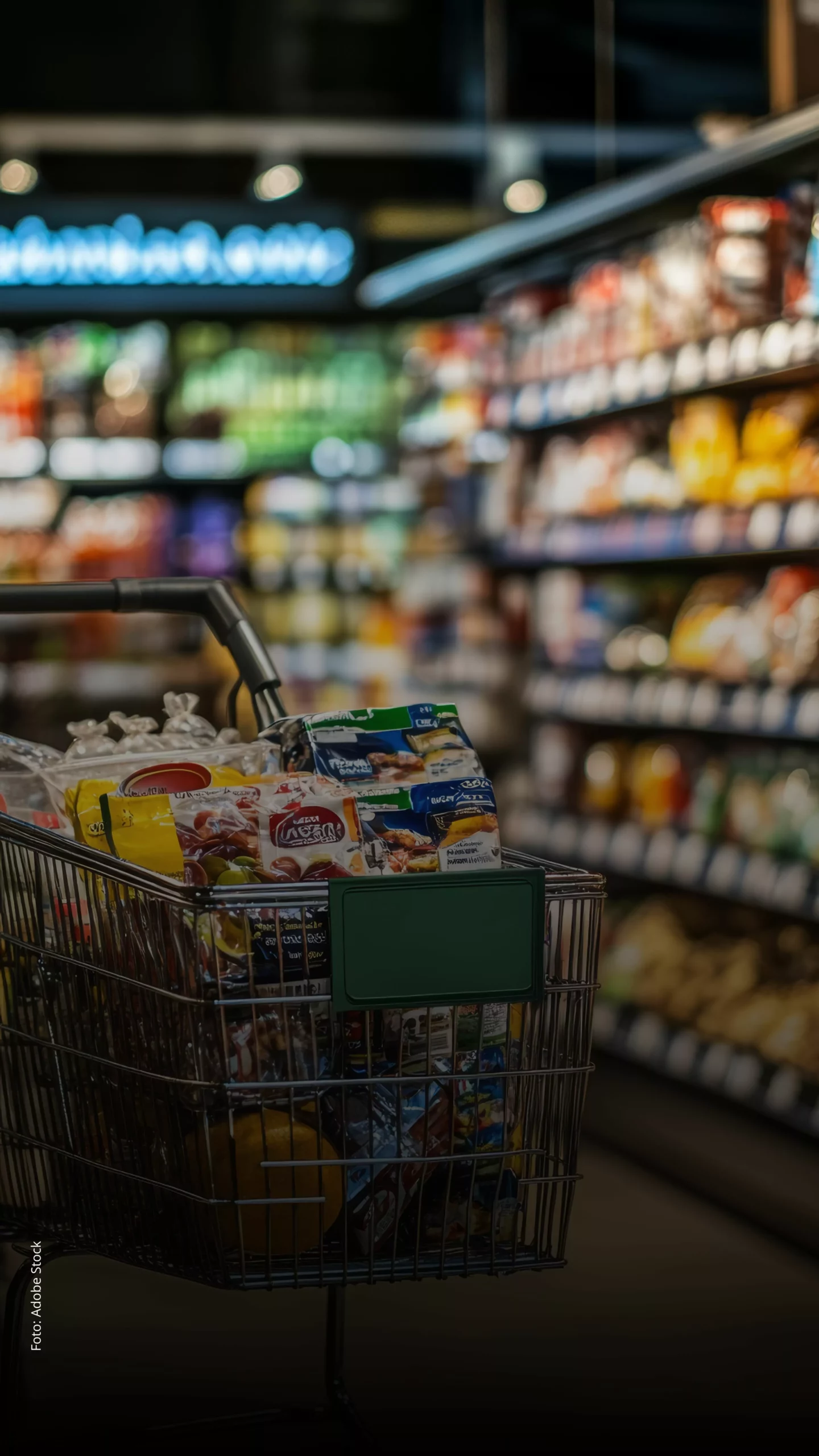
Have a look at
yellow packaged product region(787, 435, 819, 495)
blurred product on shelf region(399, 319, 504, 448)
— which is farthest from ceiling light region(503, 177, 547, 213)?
yellow packaged product region(787, 435, 819, 495)

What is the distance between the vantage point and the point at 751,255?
4.05m

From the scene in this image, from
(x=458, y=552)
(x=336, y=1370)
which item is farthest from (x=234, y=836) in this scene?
(x=458, y=552)

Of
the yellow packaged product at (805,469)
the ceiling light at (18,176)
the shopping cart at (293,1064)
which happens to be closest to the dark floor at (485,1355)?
the shopping cart at (293,1064)

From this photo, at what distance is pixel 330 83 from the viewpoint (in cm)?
801

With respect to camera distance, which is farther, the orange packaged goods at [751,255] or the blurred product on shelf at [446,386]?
the blurred product on shelf at [446,386]

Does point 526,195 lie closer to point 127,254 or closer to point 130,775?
point 127,254

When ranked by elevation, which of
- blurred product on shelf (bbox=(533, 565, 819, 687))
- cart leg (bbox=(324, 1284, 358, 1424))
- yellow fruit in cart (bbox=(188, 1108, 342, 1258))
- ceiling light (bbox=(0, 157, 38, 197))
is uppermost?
ceiling light (bbox=(0, 157, 38, 197))

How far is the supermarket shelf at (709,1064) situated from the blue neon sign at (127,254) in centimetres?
324

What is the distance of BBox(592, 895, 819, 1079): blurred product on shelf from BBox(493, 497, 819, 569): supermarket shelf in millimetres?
962

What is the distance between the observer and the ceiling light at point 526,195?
7242 mm

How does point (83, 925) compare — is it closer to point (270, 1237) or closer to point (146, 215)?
point (270, 1237)

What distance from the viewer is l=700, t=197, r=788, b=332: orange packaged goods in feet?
13.2

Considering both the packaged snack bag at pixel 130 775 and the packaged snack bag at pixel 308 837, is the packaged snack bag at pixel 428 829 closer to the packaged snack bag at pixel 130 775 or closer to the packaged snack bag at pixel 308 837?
the packaged snack bag at pixel 308 837

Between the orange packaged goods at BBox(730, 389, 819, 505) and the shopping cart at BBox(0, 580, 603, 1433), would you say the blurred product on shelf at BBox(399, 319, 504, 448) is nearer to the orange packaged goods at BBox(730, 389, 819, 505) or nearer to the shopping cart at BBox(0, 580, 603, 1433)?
the orange packaged goods at BBox(730, 389, 819, 505)
